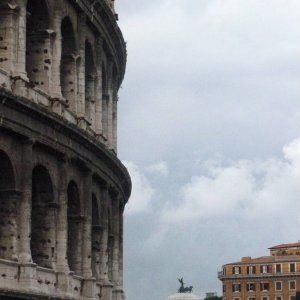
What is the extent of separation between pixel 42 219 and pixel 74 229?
88.4 inches

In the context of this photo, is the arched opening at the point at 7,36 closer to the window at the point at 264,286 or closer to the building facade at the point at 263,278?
the building facade at the point at 263,278

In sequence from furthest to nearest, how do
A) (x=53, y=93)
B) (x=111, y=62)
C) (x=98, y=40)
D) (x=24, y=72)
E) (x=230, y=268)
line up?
1. (x=230, y=268)
2. (x=111, y=62)
3. (x=98, y=40)
4. (x=53, y=93)
5. (x=24, y=72)

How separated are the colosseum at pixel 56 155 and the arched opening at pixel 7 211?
2 cm

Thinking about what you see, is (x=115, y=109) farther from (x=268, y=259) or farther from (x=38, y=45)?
(x=268, y=259)

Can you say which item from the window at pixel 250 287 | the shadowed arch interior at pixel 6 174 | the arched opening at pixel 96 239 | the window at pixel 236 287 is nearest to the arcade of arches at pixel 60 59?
the shadowed arch interior at pixel 6 174

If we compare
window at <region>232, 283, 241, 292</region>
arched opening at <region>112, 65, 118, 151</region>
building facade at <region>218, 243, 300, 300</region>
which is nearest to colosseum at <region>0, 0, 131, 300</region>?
arched opening at <region>112, 65, 118, 151</region>

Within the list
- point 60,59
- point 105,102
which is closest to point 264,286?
point 105,102

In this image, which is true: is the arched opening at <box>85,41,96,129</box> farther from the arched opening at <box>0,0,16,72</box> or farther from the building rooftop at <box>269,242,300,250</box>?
the building rooftop at <box>269,242,300,250</box>

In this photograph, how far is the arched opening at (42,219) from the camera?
25250mm

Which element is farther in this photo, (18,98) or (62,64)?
(62,64)

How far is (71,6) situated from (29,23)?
A: 182cm

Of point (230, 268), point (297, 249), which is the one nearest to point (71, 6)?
point (230, 268)

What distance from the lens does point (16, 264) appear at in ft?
76.4

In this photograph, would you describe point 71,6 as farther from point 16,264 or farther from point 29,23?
point 16,264
